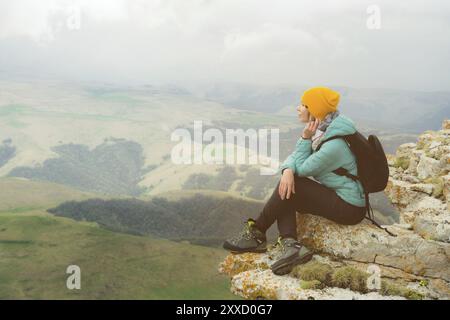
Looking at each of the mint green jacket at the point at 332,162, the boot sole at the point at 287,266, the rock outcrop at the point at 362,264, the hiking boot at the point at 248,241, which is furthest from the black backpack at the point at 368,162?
the hiking boot at the point at 248,241

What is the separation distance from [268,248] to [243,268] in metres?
0.88

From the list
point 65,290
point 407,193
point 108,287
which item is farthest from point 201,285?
point 407,193

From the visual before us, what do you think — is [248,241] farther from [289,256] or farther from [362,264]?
[362,264]

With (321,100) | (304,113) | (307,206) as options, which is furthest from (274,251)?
(321,100)

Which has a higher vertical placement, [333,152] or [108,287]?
[333,152]

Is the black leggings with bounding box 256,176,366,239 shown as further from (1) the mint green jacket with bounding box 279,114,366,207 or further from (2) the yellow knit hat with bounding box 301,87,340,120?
(2) the yellow knit hat with bounding box 301,87,340,120

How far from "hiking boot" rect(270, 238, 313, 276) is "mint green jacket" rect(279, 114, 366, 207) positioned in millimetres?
1268

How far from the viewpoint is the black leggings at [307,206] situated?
9.55 metres

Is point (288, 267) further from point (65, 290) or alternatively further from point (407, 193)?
point (65, 290)

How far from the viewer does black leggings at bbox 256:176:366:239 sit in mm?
9555

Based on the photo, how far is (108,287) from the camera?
584 ft

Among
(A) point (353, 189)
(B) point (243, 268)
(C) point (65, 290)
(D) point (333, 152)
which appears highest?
(D) point (333, 152)

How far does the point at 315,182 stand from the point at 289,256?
1801 millimetres

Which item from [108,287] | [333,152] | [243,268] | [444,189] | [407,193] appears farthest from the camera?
[108,287]
